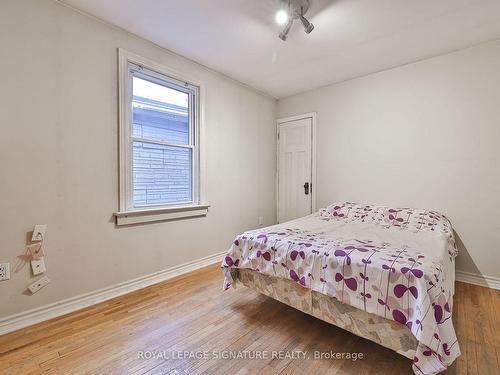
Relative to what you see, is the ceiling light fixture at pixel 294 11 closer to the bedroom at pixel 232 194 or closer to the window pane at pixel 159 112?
the bedroom at pixel 232 194

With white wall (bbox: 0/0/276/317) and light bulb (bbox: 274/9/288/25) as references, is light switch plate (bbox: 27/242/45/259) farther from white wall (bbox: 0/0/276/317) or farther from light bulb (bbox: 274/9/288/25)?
light bulb (bbox: 274/9/288/25)

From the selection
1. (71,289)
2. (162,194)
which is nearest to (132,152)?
(162,194)

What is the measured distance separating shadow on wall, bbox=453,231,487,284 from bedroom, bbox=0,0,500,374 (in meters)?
0.01

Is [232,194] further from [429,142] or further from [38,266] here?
[429,142]

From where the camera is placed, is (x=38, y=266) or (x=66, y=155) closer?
(x=38, y=266)

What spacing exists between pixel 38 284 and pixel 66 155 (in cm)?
103

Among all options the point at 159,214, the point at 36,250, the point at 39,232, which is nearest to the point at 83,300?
the point at 36,250

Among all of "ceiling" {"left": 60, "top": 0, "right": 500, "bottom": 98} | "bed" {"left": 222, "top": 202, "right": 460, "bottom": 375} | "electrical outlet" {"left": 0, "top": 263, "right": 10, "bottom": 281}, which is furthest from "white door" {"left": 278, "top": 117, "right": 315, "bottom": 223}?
"electrical outlet" {"left": 0, "top": 263, "right": 10, "bottom": 281}

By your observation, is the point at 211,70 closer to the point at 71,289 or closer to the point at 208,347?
the point at 71,289

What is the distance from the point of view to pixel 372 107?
3.24 m

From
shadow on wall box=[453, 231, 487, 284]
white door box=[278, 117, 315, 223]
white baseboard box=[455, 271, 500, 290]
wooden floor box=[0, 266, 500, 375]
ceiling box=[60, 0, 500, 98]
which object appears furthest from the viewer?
white door box=[278, 117, 315, 223]

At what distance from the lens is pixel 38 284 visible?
1.90m

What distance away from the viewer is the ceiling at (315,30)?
2.00 m

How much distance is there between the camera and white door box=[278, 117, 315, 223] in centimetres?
386
